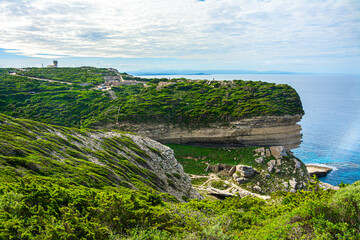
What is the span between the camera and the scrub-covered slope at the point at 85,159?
17.6 metres

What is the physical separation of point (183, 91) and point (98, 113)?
2925cm

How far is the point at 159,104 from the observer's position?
64.8 m

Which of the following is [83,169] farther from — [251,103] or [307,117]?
[307,117]

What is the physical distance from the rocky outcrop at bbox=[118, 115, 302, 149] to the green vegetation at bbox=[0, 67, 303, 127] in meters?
1.67

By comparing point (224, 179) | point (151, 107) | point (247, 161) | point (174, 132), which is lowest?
point (224, 179)

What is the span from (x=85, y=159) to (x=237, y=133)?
119 ft

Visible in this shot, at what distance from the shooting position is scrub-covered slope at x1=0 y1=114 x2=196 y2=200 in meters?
17.6

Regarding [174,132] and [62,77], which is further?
[62,77]

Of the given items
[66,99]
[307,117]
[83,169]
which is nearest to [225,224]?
[83,169]

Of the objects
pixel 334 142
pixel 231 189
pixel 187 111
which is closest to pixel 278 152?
pixel 231 189

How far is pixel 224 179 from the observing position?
44.3 metres

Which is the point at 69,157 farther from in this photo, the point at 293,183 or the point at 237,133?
the point at 237,133

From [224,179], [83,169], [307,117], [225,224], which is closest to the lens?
[225,224]

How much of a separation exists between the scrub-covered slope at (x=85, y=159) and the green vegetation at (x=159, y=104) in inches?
827
